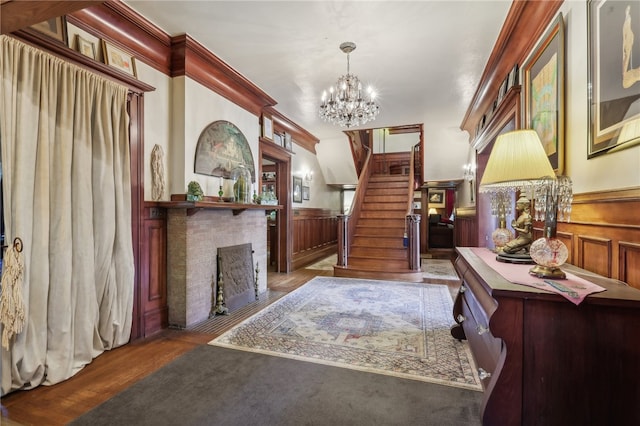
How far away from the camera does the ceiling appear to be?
259 cm

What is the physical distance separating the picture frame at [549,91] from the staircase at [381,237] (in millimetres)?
3308

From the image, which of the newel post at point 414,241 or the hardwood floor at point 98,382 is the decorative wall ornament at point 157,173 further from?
the newel post at point 414,241

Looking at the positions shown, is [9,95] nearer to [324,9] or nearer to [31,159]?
[31,159]

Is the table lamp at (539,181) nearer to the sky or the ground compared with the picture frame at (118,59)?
nearer to the ground

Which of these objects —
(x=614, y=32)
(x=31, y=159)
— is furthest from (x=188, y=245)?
(x=614, y=32)

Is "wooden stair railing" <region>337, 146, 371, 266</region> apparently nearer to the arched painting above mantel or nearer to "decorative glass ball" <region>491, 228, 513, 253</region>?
the arched painting above mantel

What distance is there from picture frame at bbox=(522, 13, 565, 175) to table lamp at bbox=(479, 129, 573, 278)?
23.7 inches

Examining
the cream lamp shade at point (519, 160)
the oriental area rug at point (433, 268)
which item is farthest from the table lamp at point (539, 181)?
the oriental area rug at point (433, 268)

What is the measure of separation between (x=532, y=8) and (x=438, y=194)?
27.4 ft

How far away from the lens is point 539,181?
64.6 inches

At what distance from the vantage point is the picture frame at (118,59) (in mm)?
2561

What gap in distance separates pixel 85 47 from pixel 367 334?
3526 millimetres

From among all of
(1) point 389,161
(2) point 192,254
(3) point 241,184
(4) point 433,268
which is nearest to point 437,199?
(1) point 389,161

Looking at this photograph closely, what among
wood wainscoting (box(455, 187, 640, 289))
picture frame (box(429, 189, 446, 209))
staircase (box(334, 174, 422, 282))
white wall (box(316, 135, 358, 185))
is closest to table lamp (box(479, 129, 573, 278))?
wood wainscoting (box(455, 187, 640, 289))
